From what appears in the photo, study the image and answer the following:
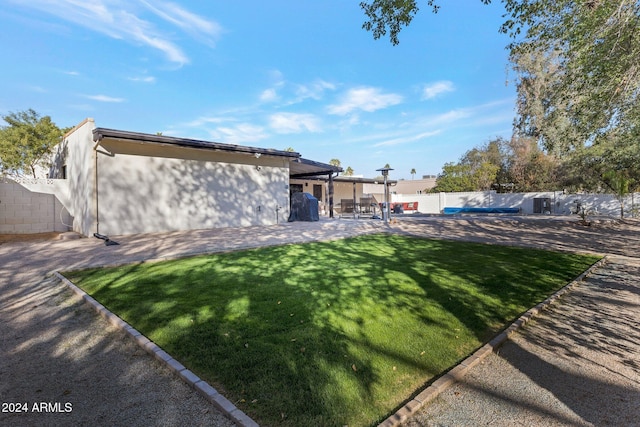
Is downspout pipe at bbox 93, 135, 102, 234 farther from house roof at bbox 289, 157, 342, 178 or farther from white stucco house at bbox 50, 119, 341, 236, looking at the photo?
house roof at bbox 289, 157, 342, 178

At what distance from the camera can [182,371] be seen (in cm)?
240

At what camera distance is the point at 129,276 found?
5324 millimetres

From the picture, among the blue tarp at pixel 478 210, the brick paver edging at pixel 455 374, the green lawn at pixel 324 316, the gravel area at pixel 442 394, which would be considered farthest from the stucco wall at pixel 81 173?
the blue tarp at pixel 478 210

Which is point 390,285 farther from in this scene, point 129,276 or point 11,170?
point 11,170

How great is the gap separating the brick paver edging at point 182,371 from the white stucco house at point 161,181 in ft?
25.0

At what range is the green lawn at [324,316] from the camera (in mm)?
2232

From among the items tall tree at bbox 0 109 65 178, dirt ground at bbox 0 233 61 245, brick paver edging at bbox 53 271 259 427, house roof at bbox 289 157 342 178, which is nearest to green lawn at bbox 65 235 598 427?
brick paver edging at bbox 53 271 259 427

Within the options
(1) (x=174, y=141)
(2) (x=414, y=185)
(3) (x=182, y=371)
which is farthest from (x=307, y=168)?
(2) (x=414, y=185)

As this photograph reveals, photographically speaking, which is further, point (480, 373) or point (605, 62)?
point (605, 62)

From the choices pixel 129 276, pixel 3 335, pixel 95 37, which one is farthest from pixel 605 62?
pixel 95 37

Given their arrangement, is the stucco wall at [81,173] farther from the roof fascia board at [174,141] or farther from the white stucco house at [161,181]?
the roof fascia board at [174,141]

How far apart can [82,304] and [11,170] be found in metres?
24.3

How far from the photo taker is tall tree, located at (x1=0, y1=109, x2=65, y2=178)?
19641mm

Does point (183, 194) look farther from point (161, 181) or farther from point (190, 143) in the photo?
point (190, 143)
